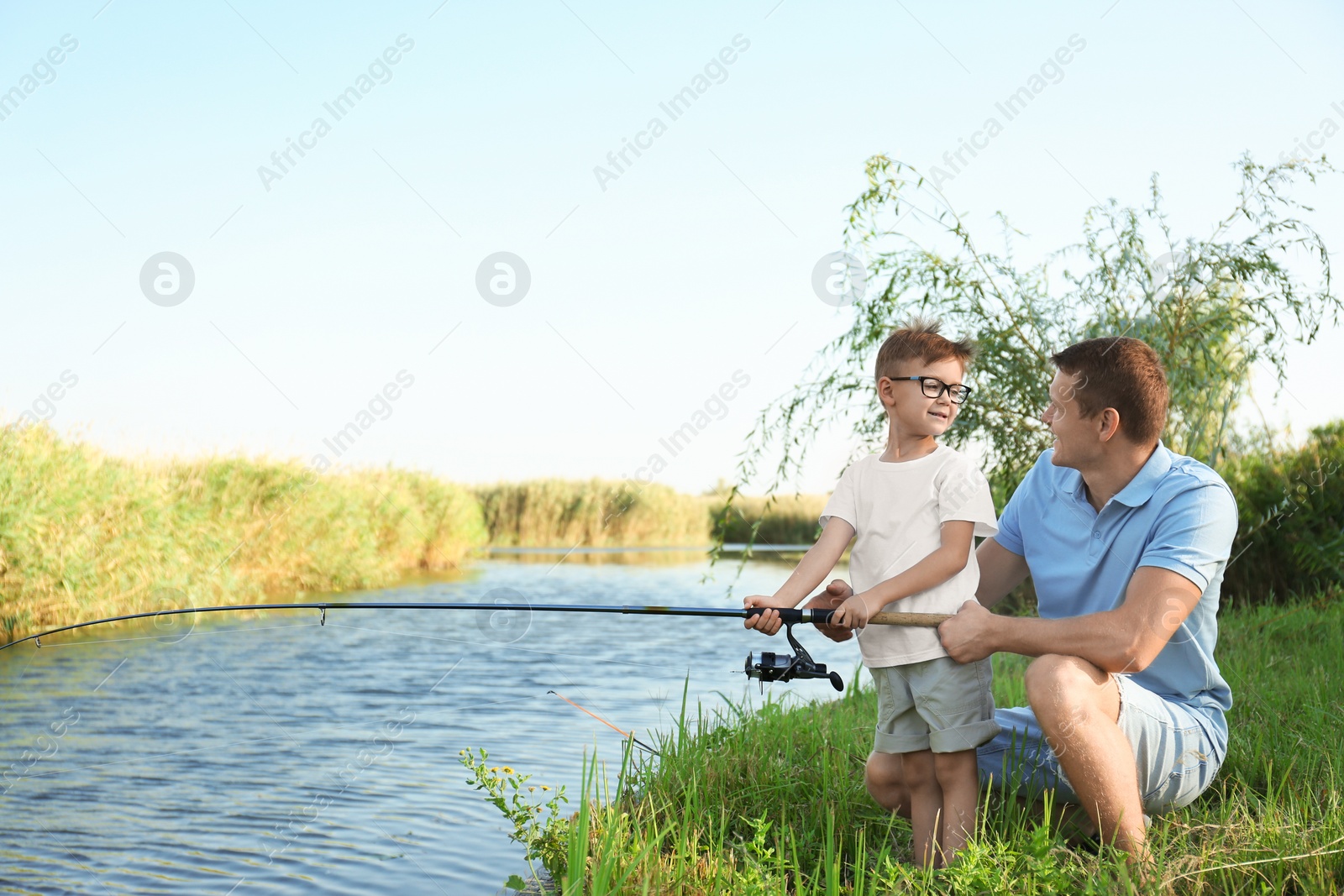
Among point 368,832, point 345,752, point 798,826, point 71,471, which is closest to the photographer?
point 798,826

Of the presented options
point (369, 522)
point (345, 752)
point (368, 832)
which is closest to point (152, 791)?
point (345, 752)

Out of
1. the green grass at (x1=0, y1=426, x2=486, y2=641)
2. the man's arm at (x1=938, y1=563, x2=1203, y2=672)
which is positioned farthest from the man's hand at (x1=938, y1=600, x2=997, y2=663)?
the green grass at (x1=0, y1=426, x2=486, y2=641)

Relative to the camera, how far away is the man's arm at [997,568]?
279 centimetres

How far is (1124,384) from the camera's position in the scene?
7.82ft

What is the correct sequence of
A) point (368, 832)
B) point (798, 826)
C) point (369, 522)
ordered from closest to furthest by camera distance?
point (798, 826)
point (368, 832)
point (369, 522)

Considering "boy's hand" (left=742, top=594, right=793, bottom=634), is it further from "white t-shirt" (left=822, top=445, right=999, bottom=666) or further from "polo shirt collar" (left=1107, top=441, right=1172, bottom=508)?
"polo shirt collar" (left=1107, top=441, right=1172, bottom=508)

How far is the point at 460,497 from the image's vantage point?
55.3 ft

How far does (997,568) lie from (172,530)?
8776 mm

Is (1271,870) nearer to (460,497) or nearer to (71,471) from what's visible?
(71,471)

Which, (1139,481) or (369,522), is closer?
(1139,481)

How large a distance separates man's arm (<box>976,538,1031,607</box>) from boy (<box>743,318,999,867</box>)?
0.96 feet

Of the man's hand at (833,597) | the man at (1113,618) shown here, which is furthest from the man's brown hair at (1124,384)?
the man's hand at (833,597)

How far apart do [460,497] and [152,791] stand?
12500 millimetres

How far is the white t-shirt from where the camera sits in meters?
2.36
